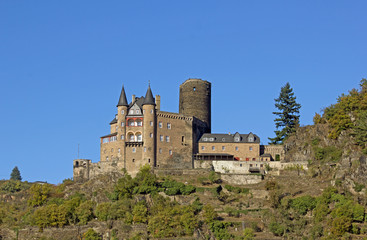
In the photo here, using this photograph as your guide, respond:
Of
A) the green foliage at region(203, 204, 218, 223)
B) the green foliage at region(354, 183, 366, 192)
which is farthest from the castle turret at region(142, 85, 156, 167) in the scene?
the green foliage at region(354, 183, 366, 192)

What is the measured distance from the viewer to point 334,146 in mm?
96750

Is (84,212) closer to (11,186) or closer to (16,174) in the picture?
(11,186)

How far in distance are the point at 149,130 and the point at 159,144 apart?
2.44 metres

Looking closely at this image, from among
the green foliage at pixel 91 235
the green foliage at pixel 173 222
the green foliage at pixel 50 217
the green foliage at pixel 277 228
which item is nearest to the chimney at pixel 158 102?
the green foliage at pixel 173 222

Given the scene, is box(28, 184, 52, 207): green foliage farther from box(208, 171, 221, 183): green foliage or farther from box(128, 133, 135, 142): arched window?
box(208, 171, 221, 183): green foliage

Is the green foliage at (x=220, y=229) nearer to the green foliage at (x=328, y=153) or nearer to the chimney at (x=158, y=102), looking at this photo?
the green foliage at (x=328, y=153)

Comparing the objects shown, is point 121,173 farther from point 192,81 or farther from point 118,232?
point 192,81

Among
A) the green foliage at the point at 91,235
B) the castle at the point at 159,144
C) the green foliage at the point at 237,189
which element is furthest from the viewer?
the castle at the point at 159,144

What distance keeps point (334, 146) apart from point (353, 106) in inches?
230

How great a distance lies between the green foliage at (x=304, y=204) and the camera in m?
85.1

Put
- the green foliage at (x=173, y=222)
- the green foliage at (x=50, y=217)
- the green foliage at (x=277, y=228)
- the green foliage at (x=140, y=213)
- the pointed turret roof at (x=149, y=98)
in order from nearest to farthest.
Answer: the green foliage at (x=277, y=228)
the green foliage at (x=173, y=222)
the green foliage at (x=140, y=213)
the green foliage at (x=50, y=217)
the pointed turret roof at (x=149, y=98)

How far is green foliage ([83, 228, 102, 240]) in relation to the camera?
8376 centimetres

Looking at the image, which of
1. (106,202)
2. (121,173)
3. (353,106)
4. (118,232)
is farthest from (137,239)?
(353,106)

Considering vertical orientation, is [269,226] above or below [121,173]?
below
